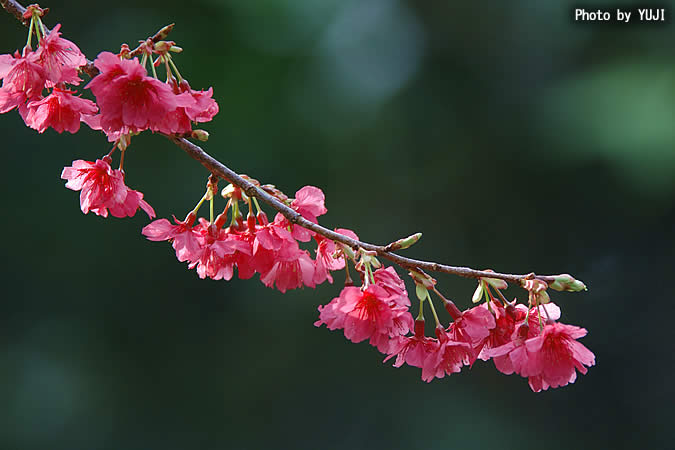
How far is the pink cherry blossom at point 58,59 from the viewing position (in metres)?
0.62

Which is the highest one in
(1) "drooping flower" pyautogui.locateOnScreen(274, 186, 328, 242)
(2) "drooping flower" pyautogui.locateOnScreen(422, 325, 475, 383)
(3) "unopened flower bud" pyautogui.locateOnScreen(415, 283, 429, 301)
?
(1) "drooping flower" pyautogui.locateOnScreen(274, 186, 328, 242)

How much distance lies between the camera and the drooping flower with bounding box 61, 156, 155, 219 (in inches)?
27.1

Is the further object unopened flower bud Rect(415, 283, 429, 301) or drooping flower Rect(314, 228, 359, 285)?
drooping flower Rect(314, 228, 359, 285)

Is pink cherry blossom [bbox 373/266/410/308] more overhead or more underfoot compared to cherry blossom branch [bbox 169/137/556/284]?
more underfoot

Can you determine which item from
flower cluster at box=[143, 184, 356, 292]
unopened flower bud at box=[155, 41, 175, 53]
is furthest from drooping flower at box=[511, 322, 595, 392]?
unopened flower bud at box=[155, 41, 175, 53]

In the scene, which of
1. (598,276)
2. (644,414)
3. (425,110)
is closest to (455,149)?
(425,110)

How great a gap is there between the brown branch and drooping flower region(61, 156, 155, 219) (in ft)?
0.32

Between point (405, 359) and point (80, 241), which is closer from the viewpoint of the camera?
point (405, 359)

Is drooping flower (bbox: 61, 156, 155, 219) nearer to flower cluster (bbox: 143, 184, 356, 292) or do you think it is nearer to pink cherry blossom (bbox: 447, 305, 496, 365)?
flower cluster (bbox: 143, 184, 356, 292)

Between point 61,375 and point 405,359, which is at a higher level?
point 405,359

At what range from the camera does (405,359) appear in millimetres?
702

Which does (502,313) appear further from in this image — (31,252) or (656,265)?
(656,265)

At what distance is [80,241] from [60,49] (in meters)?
2.34

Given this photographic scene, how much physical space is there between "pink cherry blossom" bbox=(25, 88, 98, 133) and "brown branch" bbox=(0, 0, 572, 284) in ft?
0.12
